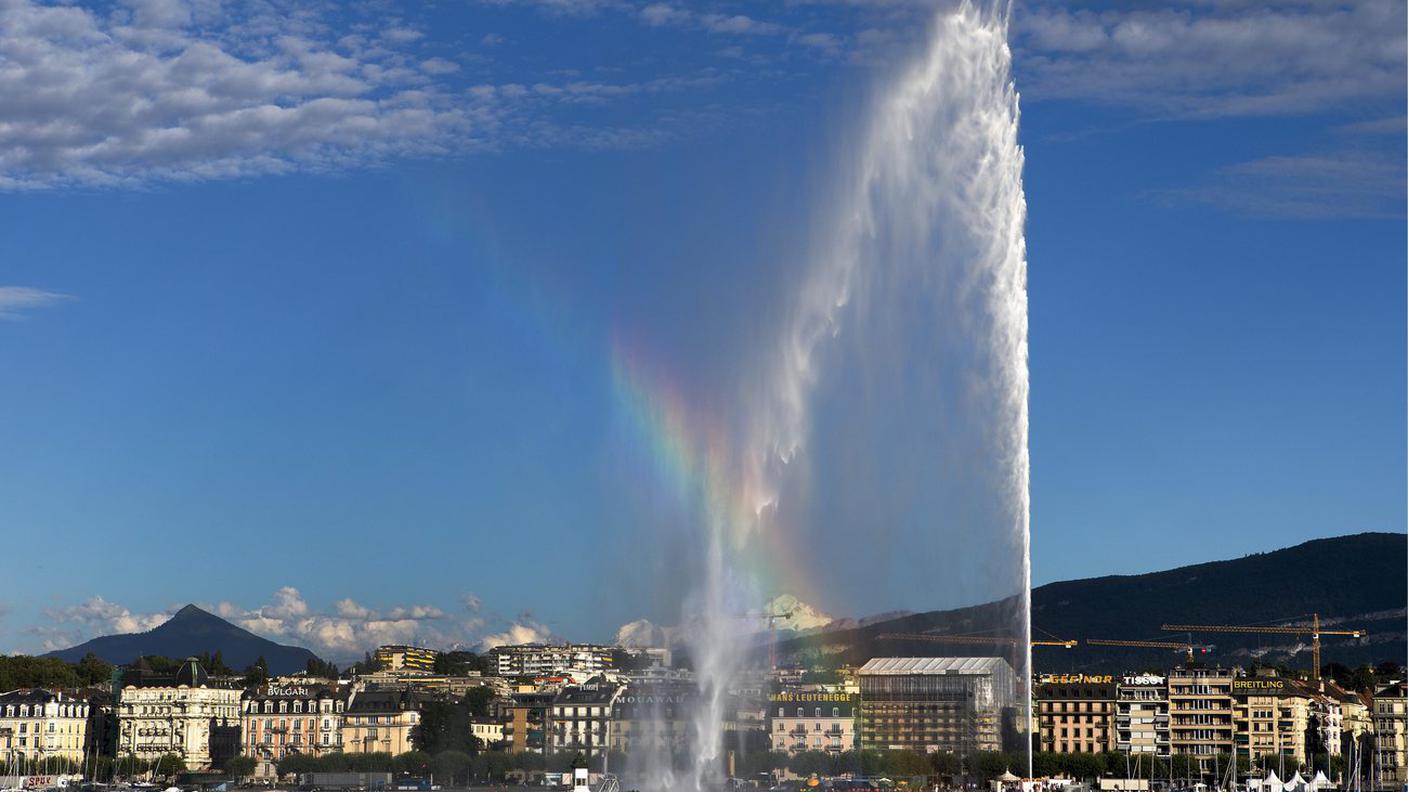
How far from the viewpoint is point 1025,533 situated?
47.3m

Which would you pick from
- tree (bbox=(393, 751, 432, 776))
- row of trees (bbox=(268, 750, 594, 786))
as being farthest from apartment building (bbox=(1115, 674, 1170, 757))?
tree (bbox=(393, 751, 432, 776))

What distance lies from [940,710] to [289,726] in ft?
183

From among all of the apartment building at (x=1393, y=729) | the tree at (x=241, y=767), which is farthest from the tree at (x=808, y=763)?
the tree at (x=241, y=767)

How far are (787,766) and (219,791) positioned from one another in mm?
44424

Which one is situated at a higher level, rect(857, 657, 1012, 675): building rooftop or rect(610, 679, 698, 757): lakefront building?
rect(857, 657, 1012, 675): building rooftop

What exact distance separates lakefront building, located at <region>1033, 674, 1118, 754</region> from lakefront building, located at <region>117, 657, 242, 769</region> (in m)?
64.4

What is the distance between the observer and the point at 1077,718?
426 feet

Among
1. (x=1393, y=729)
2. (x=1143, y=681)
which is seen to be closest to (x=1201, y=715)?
(x=1143, y=681)

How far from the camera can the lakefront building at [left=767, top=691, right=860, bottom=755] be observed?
104 metres

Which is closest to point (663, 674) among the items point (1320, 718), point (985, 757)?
point (985, 757)

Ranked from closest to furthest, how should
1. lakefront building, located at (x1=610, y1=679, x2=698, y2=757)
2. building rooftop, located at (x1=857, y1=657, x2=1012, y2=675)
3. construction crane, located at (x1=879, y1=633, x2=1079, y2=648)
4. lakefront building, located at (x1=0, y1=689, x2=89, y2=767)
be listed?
construction crane, located at (x1=879, y1=633, x2=1079, y2=648), lakefront building, located at (x1=610, y1=679, x2=698, y2=757), building rooftop, located at (x1=857, y1=657, x2=1012, y2=675), lakefront building, located at (x1=0, y1=689, x2=89, y2=767)

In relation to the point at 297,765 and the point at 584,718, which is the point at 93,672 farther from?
the point at 584,718

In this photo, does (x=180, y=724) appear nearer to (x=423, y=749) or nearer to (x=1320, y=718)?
(x=423, y=749)

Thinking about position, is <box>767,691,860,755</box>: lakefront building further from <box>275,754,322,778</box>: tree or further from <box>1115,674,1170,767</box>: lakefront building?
<box>275,754,322,778</box>: tree
